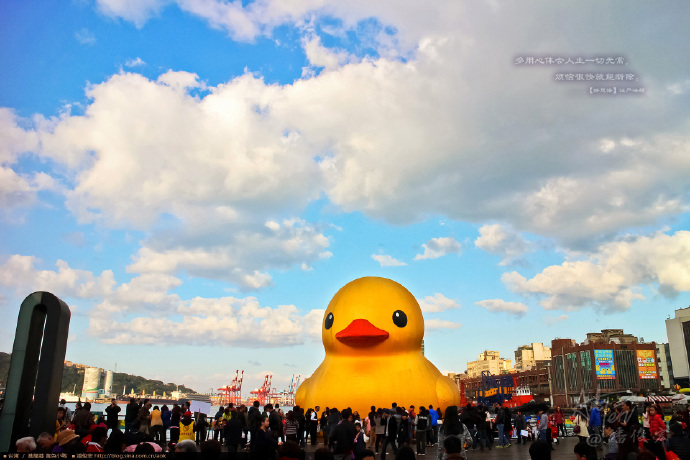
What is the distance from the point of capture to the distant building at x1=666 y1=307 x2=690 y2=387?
93125 mm

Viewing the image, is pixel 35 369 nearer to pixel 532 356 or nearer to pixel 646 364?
pixel 646 364

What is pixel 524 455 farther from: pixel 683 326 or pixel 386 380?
pixel 683 326

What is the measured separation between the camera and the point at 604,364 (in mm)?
105875

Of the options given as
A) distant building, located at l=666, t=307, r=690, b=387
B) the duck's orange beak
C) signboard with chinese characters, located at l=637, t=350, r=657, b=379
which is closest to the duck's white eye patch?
the duck's orange beak

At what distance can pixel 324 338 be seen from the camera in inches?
739

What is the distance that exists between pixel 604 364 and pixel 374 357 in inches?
4049

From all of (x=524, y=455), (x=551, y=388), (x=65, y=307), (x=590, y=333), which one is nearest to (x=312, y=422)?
(x=524, y=455)

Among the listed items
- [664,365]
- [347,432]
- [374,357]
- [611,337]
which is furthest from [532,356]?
[347,432]

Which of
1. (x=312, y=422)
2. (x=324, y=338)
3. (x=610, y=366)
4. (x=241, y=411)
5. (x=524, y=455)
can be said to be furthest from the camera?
(x=610, y=366)

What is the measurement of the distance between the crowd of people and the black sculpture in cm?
37

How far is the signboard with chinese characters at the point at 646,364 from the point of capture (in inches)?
4141

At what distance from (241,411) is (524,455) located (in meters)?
7.35

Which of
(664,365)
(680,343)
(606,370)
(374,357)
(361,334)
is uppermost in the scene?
(680,343)

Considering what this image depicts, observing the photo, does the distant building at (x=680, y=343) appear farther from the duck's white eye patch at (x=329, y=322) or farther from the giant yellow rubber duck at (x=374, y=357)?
the duck's white eye patch at (x=329, y=322)
